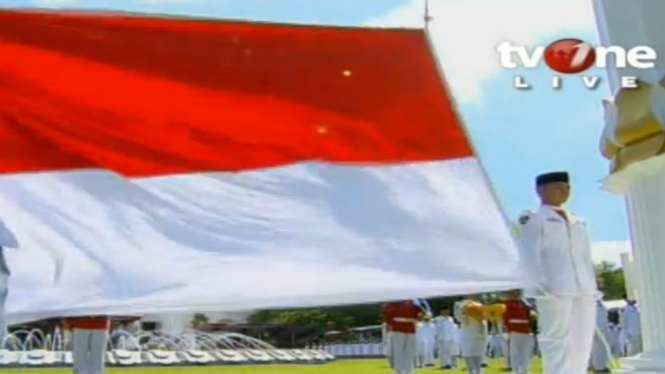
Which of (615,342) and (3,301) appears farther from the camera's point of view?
(615,342)

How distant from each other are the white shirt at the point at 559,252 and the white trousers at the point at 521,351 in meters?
6.58

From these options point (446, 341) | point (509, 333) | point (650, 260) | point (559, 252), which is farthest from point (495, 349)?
point (650, 260)

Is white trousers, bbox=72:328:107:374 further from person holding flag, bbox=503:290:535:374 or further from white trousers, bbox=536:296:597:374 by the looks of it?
white trousers, bbox=536:296:597:374

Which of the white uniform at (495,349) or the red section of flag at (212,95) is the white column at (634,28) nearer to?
the red section of flag at (212,95)

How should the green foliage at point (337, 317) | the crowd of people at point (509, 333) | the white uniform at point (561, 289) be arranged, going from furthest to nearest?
the green foliage at point (337, 317)
the crowd of people at point (509, 333)
the white uniform at point (561, 289)

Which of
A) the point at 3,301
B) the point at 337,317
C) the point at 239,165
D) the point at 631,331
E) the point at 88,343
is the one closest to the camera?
the point at 3,301

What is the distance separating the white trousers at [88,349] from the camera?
8.03m

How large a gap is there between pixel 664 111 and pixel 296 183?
982 mm

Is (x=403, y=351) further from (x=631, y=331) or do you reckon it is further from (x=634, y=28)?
(x=634, y=28)

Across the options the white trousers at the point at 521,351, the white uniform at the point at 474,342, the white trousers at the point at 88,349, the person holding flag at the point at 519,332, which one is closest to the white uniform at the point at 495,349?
the white uniform at the point at 474,342

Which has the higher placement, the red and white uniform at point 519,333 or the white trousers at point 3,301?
the red and white uniform at point 519,333

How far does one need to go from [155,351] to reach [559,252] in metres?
19.6

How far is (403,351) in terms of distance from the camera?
10141 mm

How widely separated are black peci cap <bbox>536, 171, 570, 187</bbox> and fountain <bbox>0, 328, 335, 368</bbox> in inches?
426
